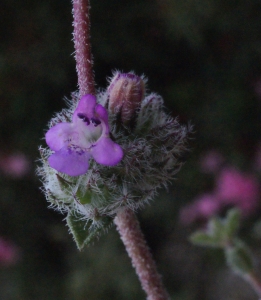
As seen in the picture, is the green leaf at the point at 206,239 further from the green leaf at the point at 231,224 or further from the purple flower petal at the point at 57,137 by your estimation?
the purple flower petal at the point at 57,137

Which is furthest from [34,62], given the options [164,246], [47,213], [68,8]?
[164,246]

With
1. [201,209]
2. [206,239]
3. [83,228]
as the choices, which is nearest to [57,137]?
[83,228]

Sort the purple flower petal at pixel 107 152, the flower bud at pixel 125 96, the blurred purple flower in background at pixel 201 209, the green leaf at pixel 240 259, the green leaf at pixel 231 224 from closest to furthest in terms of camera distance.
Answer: the purple flower petal at pixel 107 152 < the flower bud at pixel 125 96 < the green leaf at pixel 240 259 < the green leaf at pixel 231 224 < the blurred purple flower in background at pixel 201 209

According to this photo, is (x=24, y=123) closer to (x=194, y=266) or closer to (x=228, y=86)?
(x=228, y=86)

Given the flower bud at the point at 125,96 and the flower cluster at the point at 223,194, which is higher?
the flower cluster at the point at 223,194

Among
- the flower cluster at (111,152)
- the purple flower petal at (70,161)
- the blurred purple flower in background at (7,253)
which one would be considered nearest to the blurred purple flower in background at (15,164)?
the blurred purple flower in background at (7,253)

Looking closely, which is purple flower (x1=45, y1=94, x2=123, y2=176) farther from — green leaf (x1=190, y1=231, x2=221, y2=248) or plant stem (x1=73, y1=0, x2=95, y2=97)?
green leaf (x1=190, y1=231, x2=221, y2=248)

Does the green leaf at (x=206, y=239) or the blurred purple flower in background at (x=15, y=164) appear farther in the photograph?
the blurred purple flower in background at (x=15, y=164)
